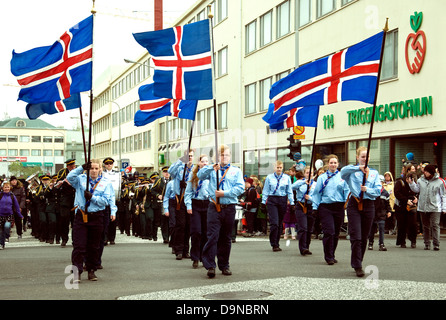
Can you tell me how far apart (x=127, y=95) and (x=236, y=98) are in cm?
3605

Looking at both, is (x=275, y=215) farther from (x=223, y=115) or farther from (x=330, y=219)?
(x=223, y=115)

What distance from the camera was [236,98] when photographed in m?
36.9

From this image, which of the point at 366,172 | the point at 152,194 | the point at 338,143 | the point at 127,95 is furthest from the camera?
the point at 127,95

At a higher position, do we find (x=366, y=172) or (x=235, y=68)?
(x=235, y=68)

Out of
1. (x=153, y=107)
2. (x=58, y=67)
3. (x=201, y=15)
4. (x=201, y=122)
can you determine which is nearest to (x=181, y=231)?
(x=153, y=107)

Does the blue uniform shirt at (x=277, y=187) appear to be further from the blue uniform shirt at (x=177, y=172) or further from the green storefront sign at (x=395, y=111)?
the green storefront sign at (x=395, y=111)

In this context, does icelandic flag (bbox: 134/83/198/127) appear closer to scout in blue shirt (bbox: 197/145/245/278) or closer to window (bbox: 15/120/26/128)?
scout in blue shirt (bbox: 197/145/245/278)

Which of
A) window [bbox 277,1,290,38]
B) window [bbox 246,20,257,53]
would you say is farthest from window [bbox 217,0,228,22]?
window [bbox 277,1,290,38]

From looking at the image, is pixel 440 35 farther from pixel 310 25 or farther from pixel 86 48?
pixel 86 48

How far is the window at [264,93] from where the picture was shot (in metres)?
32.2

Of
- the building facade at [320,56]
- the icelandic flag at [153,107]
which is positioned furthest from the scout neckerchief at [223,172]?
the building facade at [320,56]
